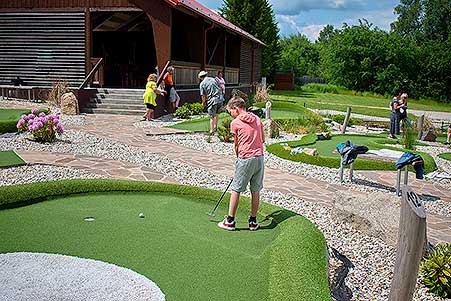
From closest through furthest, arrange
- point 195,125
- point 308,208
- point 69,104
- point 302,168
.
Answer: point 308,208, point 302,168, point 195,125, point 69,104

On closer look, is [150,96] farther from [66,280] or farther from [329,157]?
[66,280]

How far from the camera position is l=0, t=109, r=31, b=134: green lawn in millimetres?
10922

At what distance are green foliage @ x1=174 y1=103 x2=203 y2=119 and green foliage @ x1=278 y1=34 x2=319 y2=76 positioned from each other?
1301 inches

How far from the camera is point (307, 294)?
338 cm

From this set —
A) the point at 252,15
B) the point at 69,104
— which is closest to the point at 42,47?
the point at 69,104

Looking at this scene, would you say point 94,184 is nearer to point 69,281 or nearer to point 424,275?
point 69,281

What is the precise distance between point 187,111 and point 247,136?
470 inches

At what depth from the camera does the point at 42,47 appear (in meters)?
18.6

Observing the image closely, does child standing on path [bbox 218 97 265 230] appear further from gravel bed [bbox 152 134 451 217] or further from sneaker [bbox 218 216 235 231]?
gravel bed [bbox 152 134 451 217]

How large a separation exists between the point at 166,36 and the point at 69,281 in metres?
14.2

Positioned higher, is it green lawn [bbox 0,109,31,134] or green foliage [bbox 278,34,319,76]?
green foliage [bbox 278,34,319,76]

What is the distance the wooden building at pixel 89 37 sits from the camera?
1706 cm

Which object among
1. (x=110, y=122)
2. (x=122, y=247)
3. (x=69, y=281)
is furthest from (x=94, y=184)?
(x=110, y=122)

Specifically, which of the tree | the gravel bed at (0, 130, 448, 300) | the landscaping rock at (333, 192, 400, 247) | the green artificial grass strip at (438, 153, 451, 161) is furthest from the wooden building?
the tree
